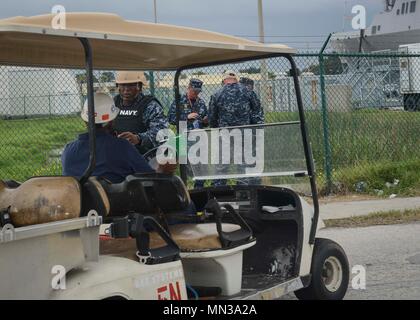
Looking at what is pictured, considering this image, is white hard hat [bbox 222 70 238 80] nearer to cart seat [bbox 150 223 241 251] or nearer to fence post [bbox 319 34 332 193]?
fence post [bbox 319 34 332 193]

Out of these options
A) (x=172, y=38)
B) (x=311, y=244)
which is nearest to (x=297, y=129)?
(x=311, y=244)

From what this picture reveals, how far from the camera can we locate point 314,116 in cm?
1145

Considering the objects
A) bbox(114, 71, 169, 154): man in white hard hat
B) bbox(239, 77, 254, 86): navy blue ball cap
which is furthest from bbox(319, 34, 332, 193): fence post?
bbox(114, 71, 169, 154): man in white hard hat

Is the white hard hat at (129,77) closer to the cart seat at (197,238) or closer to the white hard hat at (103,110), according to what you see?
the white hard hat at (103,110)

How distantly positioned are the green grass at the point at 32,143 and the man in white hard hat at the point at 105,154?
5361 millimetres

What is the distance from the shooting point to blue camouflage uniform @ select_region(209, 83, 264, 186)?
368 inches

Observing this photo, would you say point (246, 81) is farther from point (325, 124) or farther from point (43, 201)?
point (43, 201)

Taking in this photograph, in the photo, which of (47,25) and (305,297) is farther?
(305,297)

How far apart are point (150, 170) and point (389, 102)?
9876 millimetres

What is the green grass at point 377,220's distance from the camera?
364 inches

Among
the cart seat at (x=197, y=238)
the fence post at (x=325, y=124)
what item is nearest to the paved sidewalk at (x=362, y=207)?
the fence post at (x=325, y=124)
